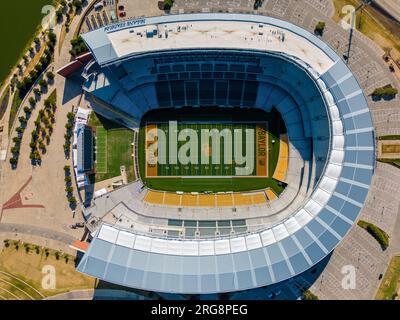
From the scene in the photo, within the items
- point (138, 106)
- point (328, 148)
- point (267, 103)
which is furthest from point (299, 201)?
point (138, 106)

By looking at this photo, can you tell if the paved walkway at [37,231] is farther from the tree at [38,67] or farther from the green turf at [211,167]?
the tree at [38,67]

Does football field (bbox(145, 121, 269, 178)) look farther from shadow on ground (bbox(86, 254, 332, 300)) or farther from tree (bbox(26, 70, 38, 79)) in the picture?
tree (bbox(26, 70, 38, 79))

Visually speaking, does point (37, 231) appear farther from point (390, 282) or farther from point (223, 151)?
point (390, 282)

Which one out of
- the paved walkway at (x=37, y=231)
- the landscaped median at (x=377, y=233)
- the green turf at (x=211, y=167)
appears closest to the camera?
the landscaped median at (x=377, y=233)

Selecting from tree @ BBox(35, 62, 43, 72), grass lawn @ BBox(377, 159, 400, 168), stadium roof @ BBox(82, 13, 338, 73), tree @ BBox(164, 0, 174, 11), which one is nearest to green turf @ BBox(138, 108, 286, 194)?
stadium roof @ BBox(82, 13, 338, 73)

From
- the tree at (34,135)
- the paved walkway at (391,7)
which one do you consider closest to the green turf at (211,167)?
the tree at (34,135)

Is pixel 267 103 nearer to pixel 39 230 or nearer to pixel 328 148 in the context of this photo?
pixel 328 148
